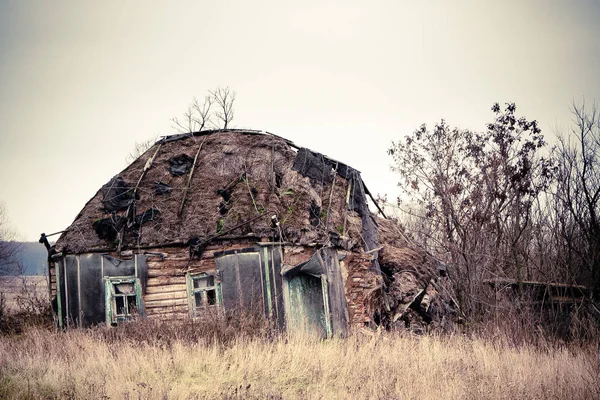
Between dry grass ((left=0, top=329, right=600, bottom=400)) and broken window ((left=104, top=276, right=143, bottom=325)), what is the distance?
13.0ft

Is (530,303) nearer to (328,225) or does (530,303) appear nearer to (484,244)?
(484,244)

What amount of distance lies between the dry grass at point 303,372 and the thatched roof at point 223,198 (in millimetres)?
4418

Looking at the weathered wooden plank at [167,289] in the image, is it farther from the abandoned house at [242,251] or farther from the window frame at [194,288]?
the window frame at [194,288]

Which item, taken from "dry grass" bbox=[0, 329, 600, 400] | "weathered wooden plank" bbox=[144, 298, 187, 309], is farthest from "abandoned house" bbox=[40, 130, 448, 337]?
"dry grass" bbox=[0, 329, 600, 400]

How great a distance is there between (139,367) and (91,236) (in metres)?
7.43

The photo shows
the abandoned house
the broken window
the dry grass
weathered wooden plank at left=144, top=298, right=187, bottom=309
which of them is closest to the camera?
the dry grass

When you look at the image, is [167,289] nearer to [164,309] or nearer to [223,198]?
[164,309]

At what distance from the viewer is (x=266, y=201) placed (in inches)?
556

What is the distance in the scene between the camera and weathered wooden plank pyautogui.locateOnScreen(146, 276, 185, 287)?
1350 cm

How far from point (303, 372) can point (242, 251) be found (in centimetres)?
594

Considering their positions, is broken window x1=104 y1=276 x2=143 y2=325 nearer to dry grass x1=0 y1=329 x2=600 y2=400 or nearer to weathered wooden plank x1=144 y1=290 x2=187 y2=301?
weathered wooden plank x1=144 y1=290 x2=187 y2=301

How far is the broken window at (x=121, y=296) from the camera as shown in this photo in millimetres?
13539

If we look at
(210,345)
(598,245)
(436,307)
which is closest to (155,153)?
(210,345)

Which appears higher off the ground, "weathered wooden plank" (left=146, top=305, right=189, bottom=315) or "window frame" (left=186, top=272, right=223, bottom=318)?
"window frame" (left=186, top=272, right=223, bottom=318)
